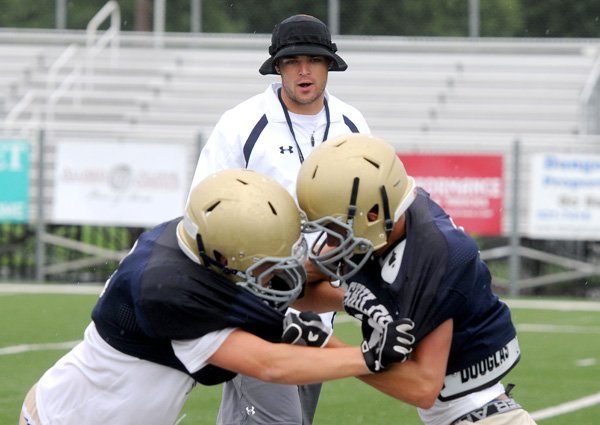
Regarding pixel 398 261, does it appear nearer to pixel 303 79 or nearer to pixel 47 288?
pixel 303 79

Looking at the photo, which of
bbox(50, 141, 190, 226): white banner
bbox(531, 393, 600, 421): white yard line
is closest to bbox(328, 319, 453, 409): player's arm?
bbox(531, 393, 600, 421): white yard line

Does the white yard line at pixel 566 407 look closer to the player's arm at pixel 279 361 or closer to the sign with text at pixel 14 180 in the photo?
the player's arm at pixel 279 361

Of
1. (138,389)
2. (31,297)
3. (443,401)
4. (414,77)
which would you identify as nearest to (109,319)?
(138,389)

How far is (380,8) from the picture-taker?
21969 millimetres

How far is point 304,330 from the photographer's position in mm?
3709

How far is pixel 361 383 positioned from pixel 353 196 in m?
4.57

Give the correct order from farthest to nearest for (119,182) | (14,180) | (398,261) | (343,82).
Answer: (343,82) → (14,180) → (119,182) → (398,261)

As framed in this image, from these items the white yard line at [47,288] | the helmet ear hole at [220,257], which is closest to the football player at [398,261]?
the helmet ear hole at [220,257]

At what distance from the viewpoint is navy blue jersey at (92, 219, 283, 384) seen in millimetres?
3590

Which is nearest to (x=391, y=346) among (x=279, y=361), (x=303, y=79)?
(x=279, y=361)

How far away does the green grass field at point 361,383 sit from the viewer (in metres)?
7.10

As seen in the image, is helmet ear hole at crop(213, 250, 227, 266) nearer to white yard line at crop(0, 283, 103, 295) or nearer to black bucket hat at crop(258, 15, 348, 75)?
black bucket hat at crop(258, 15, 348, 75)

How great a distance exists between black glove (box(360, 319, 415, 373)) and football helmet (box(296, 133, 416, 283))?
26 cm

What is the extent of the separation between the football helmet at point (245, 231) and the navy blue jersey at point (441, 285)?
0.97ft
